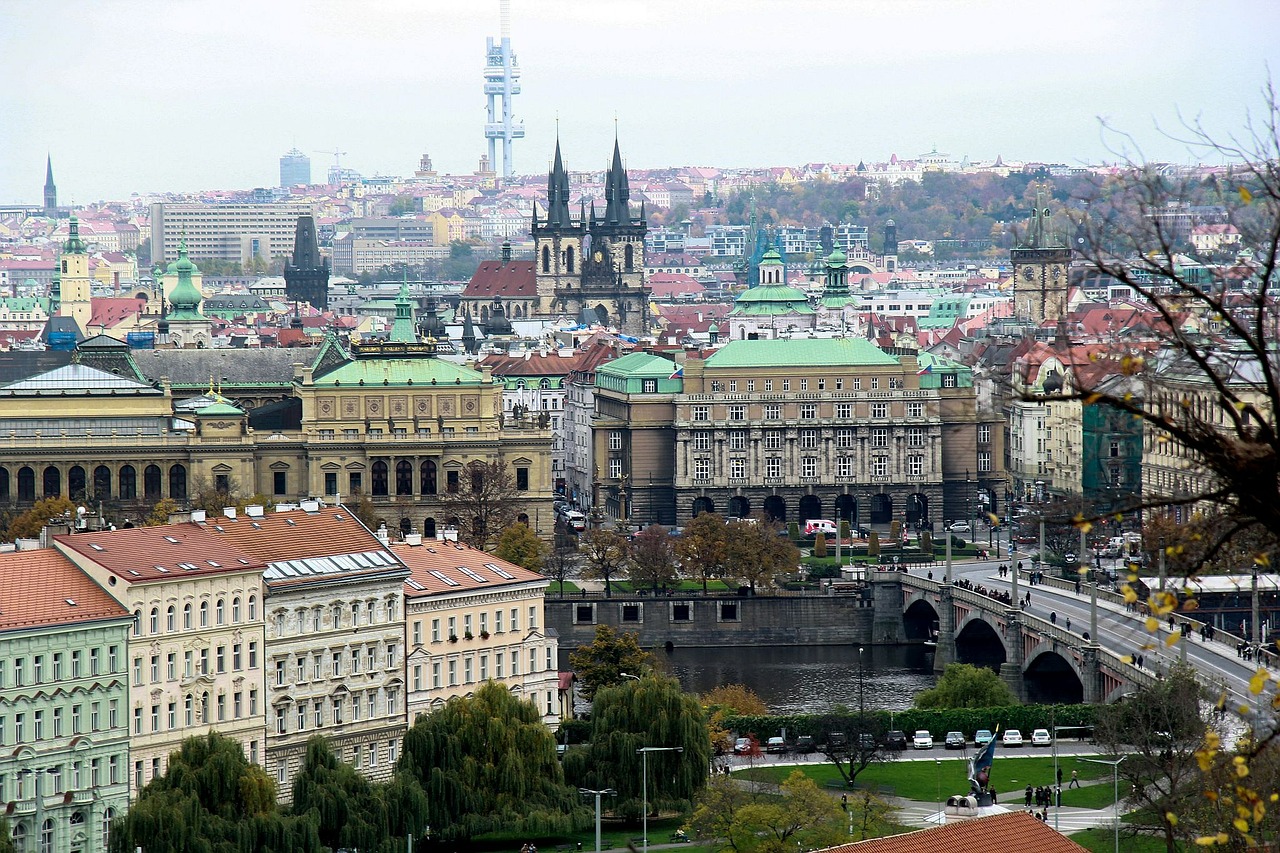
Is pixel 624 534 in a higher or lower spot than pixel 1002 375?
lower

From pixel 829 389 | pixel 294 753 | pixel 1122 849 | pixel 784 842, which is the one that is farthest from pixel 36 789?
pixel 829 389

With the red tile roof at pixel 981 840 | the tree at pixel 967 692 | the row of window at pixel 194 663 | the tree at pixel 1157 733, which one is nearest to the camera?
the red tile roof at pixel 981 840

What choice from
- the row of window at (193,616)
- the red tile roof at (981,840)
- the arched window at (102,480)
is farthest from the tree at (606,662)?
the arched window at (102,480)

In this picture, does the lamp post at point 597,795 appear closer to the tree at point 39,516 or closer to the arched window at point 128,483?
the tree at point 39,516

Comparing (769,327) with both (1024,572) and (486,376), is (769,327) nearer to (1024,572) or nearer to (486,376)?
(486,376)

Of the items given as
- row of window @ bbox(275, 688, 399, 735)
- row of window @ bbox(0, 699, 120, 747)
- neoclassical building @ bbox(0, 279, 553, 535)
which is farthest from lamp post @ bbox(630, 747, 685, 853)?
neoclassical building @ bbox(0, 279, 553, 535)

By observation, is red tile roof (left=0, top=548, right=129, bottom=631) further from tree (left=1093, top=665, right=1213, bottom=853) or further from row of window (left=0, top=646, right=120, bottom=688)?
tree (left=1093, top=665, right=1213, bottom=853)
